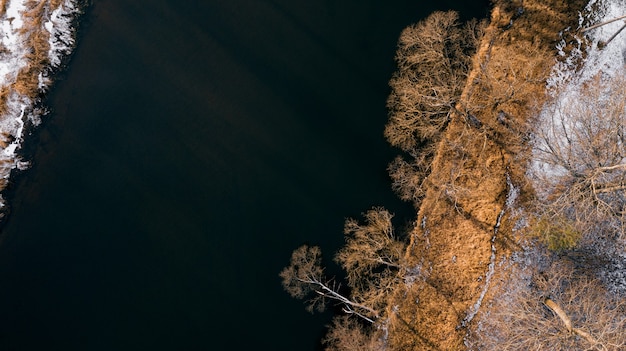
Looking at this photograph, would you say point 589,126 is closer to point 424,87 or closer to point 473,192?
point 473,192

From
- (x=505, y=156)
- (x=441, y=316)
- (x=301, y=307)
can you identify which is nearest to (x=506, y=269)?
(x=441, y=316)

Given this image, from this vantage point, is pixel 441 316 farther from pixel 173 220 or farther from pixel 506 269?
pixel 173 220

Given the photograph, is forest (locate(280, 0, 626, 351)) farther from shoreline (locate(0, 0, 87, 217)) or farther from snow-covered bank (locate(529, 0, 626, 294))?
shoreline (locate(0, 0, 87, 217))

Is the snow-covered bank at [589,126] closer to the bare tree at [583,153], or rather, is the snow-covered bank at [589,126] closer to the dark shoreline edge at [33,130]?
the bare tree at [583,153]

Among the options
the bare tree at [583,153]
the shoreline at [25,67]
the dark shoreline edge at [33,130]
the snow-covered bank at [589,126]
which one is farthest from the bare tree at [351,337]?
the shoreline at [25,67]

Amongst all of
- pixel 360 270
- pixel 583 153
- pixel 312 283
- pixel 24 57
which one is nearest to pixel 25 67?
pixel 24 57

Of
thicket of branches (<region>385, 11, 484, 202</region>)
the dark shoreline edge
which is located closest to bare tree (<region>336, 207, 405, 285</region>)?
thicket of branches (<region>385, 11, 484, 202</region>)
